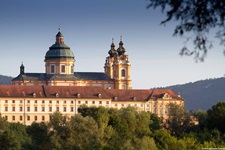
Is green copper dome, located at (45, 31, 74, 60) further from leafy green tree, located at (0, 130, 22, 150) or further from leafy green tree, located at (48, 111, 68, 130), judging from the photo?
leafy green tree, located at (0, 130, 22, 150)

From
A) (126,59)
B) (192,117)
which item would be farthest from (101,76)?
(192,117)

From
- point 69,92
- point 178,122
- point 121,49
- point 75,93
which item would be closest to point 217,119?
point 178,122

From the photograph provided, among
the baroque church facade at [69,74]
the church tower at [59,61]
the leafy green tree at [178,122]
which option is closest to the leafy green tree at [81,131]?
the leafy green tree at [178,122]

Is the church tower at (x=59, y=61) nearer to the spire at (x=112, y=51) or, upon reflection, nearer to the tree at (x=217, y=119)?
the spire at (x=112, y=51)

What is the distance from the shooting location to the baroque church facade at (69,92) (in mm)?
142875

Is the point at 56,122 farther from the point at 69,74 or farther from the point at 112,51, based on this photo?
the point at 112,51

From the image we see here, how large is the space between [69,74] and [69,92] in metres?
18.5

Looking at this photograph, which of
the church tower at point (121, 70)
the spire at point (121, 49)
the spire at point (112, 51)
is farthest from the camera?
the spire at point (112, 51)

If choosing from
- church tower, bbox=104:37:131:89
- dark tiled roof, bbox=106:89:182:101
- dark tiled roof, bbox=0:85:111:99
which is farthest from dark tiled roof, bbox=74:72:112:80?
dark tiled roof, bbox=0:85:111:99

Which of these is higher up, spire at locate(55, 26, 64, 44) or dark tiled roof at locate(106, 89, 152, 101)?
spire at locate(55, 26, 64, 44)

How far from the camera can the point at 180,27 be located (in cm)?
995

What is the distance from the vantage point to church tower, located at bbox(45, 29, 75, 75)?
6491 inches

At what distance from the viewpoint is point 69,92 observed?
485ft

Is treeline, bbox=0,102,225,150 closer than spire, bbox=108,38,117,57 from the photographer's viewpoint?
Yes
